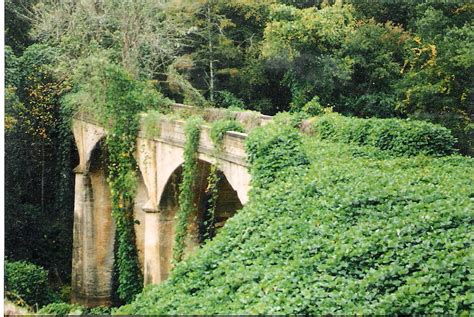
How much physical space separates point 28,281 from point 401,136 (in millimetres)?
8138

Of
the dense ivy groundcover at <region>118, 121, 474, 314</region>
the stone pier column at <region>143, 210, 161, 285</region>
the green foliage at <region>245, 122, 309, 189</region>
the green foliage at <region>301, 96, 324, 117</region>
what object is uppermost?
the green foliage at <region>301, 96, 324, 117</region>

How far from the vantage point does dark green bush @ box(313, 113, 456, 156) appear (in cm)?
1236

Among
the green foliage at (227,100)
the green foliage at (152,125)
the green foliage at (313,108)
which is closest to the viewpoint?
the green foliage at (152,125)

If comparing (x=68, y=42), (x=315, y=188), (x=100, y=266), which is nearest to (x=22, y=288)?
(x=100, y=266)

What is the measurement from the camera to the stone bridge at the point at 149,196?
11.8m

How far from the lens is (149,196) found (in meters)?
14.2

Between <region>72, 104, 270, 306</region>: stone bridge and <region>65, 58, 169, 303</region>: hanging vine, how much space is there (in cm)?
30

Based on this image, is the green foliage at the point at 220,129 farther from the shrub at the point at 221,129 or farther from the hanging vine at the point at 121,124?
the hanging vine at the point at 121,124

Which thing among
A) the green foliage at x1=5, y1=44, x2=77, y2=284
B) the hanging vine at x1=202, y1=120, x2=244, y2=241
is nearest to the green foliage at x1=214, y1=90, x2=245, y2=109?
the green foliage at x1=5, y1=44, x2=77, y2=284

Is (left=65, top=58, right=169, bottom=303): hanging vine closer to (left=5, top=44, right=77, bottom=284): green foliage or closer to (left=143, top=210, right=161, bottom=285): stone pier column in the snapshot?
(left=143, top=210, right=161, bottom=285): stone pier column

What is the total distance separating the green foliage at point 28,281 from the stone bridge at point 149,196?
2027mm

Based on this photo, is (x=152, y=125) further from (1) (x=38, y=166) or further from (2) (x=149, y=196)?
(1) (x=38, y=166)

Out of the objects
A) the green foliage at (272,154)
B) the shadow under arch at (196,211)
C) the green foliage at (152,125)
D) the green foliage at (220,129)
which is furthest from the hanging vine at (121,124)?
the green foliage at (272,154)

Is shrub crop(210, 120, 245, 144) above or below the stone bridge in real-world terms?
above
